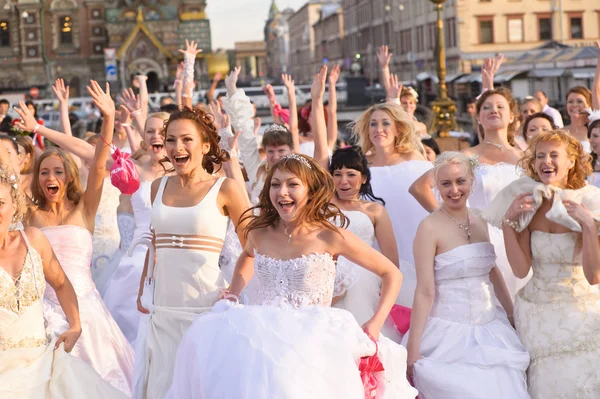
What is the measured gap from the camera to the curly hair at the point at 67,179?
6.89 m

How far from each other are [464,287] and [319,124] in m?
2.20

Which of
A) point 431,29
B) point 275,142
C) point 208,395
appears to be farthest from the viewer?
point 431,29

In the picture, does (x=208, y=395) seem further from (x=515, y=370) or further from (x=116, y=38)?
(x=116, y=38)

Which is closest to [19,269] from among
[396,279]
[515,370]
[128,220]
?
[396,279]

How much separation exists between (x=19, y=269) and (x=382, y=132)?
12.2ft

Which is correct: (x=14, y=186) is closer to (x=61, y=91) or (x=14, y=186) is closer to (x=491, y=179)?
(x=61, y=91)

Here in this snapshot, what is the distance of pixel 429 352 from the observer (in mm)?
5938

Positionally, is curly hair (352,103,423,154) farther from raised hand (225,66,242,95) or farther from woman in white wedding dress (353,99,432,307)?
raised hand (225,66,242,95)

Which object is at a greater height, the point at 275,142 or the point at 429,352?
the point at 275,142

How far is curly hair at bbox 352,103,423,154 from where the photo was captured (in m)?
8.02

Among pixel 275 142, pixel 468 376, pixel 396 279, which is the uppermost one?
pixel 275 142

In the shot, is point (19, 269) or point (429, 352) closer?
point (19, 269)

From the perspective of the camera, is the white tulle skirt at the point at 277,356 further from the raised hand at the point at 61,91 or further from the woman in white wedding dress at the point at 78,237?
the raised hand at the point at 61,91

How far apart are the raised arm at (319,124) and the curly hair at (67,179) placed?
1719mm
